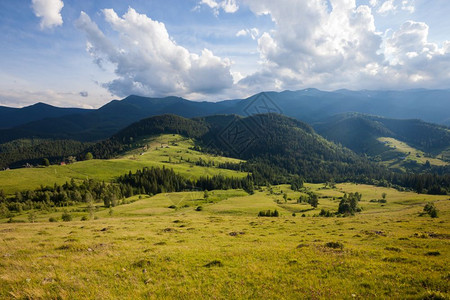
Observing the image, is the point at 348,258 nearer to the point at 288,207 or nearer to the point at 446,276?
the point at 446,276

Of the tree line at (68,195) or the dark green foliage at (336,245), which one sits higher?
the dark green foliage at (336,245)

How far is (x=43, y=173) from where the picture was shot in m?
194

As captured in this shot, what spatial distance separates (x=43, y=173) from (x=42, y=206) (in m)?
90.5

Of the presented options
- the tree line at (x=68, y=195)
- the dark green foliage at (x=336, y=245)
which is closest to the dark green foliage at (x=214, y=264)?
the dark green foliage at (x=336, y=245)

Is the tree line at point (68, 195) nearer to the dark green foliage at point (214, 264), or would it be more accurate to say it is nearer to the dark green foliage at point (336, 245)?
the dark green foliage at point (214, 264)

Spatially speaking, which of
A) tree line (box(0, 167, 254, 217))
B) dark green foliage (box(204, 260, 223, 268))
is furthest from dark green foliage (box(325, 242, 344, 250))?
tree line (box(0, 167, 254, 217))

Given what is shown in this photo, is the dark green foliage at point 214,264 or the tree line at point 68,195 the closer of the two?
the dark green foliage at point 214,264

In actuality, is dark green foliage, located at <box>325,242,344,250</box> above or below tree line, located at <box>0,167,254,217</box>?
above

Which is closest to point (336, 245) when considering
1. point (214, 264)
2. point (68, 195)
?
point (214, 264)

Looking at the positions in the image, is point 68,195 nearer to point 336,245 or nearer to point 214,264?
point 214,264

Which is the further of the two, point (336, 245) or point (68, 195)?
point (68, 195)

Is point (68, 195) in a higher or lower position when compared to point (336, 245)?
lower

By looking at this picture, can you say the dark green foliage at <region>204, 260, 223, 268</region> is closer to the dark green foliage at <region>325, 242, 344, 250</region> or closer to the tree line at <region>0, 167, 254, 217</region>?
the dark green foliage at <region>325, 242, 344, 250</region>

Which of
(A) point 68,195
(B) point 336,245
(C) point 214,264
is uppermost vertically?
(C) point 214,264
